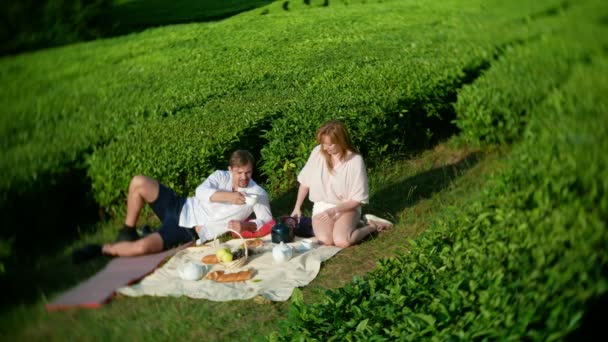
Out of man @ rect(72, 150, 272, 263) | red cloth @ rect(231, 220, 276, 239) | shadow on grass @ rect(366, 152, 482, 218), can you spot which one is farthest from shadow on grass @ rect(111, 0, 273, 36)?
red cloth @ rect(231, 220, 276, 239)

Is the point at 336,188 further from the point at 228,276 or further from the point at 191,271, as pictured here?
the point at 191,271

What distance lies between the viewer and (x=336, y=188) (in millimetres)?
5559

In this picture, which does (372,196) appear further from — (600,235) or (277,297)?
(600,235)

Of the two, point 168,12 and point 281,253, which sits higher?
point 168,12

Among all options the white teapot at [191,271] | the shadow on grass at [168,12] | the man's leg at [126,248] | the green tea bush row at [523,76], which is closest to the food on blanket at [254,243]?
the white teapot at [191,271]

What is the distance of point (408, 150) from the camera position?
6168mm

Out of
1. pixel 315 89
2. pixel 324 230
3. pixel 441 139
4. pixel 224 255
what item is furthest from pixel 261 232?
pixel 315 89

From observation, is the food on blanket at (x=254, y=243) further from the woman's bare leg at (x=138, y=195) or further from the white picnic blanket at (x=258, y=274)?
the woman's bare leg at (x=138, y=195)

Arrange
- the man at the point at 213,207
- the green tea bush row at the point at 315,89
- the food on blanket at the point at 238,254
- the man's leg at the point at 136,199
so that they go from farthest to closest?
the food on blanket at the point at 238,254 < the man at the point at 213,207 < the green tea bush row at the point at 315,89 < the man's leg at the point at 136,199

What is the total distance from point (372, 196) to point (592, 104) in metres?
4.42

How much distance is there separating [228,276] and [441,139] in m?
1.73

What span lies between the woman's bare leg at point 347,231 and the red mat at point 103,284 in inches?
94.0

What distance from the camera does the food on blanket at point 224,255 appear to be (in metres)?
4.63

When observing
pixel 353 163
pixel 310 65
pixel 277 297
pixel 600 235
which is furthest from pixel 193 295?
pixel 310 65
